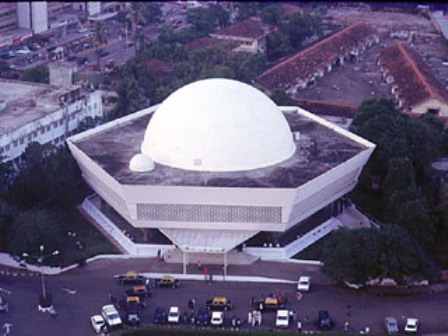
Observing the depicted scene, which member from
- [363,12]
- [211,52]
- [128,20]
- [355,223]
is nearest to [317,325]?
[355,223]

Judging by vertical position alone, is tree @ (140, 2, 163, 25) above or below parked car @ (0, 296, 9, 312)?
below

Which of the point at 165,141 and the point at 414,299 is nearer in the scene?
the point at 414,299

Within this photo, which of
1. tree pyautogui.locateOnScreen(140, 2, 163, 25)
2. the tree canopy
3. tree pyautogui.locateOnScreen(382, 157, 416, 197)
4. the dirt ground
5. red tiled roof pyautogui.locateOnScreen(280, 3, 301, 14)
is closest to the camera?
the tree canopy

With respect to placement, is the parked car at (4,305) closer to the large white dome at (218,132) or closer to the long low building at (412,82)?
the large white dome at (218,132)

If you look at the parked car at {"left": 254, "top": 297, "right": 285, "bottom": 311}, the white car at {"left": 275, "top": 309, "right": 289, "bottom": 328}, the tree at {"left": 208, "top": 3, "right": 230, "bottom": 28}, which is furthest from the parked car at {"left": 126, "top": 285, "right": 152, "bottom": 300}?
the tree at {"left": 208, "top": 3, "right": 230, "bottom": 28}

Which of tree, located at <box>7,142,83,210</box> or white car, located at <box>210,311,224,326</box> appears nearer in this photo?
white car, located at <box>210,311,224,326</box>

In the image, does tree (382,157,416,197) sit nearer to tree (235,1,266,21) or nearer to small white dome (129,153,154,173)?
small white dome (129,153,154,173)

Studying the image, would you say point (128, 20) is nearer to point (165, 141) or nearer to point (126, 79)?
point (126, 79)

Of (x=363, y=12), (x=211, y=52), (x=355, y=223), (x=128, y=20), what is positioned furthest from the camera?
(x=363, y=12)
